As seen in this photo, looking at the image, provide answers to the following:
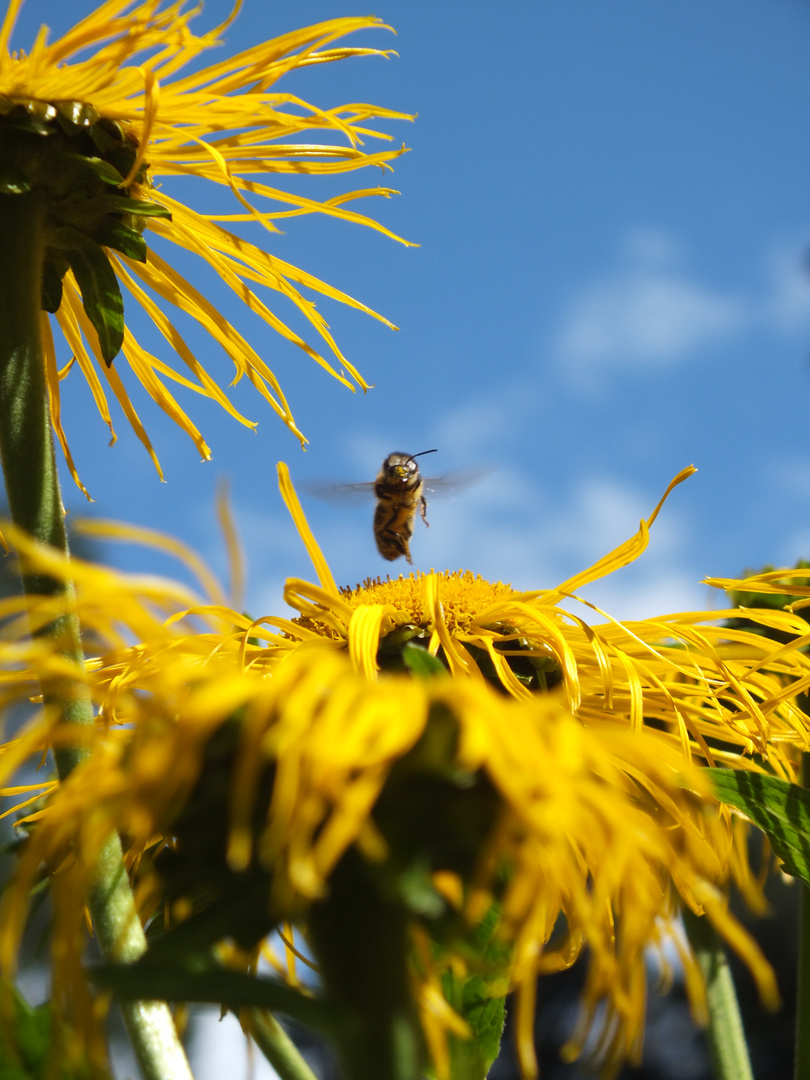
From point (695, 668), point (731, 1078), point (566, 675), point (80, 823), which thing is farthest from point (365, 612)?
point (731, 1078)

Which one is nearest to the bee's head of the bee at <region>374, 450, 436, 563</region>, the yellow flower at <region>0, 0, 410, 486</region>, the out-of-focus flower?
the bee at <region>374, 450, 436, 563</region>

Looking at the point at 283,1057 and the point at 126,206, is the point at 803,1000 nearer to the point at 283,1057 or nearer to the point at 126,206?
the point at 283,1057

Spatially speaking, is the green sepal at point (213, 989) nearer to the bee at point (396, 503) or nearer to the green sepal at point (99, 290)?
the green sepal at point (99, 290)

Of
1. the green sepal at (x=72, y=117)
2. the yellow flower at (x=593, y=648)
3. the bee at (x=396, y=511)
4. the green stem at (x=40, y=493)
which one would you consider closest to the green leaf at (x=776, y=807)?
the yellow flower at (x=593, y=648)

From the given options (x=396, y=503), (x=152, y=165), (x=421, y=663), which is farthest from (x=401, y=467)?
(x=421, y=663)

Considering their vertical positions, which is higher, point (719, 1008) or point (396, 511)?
point (396, 511)

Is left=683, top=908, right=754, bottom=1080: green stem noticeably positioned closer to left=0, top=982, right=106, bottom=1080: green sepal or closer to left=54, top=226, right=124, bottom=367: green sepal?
left=0, top=982, right=106, bottom=1080: green sepal
